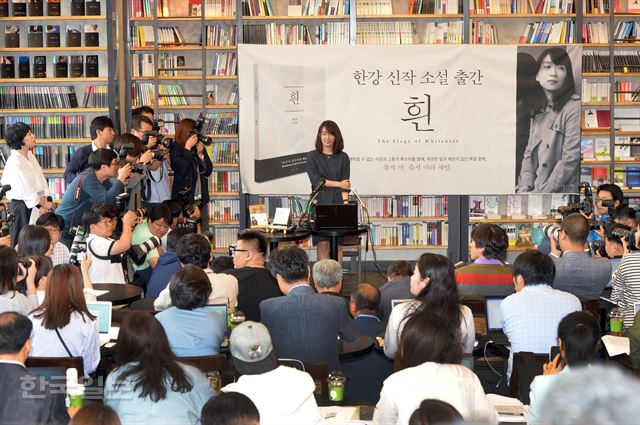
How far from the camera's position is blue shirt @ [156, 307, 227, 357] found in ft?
Answer: 13.5

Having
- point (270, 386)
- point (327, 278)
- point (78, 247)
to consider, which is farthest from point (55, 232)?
point (270, 386)

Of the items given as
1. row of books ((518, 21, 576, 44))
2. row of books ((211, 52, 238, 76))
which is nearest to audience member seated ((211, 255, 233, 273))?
row of books ((211, 52, 238, 76))

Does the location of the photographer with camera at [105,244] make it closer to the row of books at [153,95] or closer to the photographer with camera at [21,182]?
the photographer with camera at [21,182]

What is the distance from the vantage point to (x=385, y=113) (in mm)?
9852

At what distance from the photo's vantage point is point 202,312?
4.21 metres

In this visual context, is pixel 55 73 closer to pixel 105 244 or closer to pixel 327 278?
pixel 105 244

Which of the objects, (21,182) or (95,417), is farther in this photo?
(21,182)

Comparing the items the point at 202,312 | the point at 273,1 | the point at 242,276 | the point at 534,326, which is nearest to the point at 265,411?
the point at 202,312

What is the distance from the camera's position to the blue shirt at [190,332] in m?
4.13

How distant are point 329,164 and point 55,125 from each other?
11.0 ft

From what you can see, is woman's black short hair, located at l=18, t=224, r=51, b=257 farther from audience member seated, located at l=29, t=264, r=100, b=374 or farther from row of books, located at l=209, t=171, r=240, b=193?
row of books, located at l=209, t=171, r=240, b=193

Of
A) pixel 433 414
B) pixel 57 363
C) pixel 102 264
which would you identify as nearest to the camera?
pixel 433 414

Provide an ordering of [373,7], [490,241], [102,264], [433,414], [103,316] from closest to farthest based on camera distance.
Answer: [433,414] < [103,316] < [490,241] < [102,264] < [373,7]

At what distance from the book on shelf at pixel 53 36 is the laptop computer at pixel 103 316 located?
227 inches
